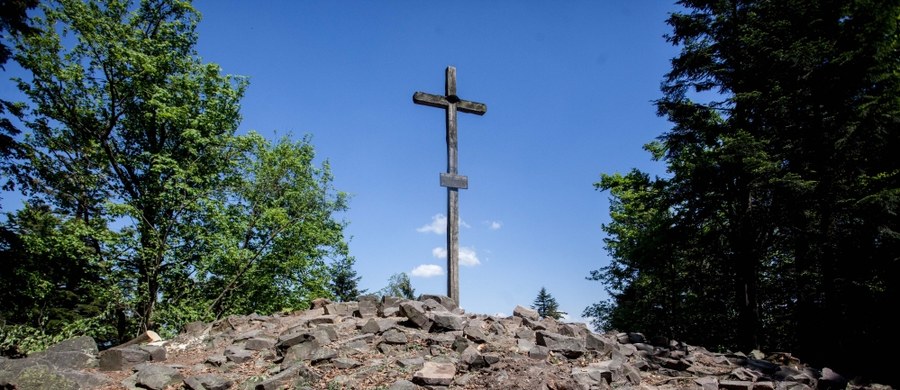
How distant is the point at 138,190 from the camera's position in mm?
15273

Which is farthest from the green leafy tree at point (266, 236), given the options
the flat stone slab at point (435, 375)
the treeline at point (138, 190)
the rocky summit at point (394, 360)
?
the flat stone slab at point (435, 375)

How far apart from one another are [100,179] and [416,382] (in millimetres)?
15044

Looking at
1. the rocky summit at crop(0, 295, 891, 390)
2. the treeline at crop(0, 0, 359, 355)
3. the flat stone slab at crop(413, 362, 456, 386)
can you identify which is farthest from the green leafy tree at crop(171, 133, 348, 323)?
the flat stone slab at crop(413, 362, 456, 386)

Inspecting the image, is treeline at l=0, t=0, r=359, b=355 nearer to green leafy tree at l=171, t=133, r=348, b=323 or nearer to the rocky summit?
green leafy tree at l=171, t=133, r=348, b=323

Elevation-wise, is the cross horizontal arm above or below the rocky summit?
above

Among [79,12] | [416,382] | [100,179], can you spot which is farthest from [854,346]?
[79,12]

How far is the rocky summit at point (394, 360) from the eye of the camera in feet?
19.3

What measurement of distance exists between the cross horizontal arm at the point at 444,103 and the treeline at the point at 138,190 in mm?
8266

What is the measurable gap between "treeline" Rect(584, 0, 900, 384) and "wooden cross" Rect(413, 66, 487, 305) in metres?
7.46

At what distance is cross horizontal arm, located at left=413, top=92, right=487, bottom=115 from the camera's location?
965 cm

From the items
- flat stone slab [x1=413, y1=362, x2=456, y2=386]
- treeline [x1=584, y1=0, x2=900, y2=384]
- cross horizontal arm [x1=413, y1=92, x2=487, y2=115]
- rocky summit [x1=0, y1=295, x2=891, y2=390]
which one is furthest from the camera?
treeline [x1=584, y1=0, x2=900, y2=384]

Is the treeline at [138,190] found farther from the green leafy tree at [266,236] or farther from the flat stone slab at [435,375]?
the flat stone slab at [435,375]

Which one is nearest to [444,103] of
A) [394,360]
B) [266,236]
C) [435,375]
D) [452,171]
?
[452,171]

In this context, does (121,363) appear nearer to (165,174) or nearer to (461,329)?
(461,329)
